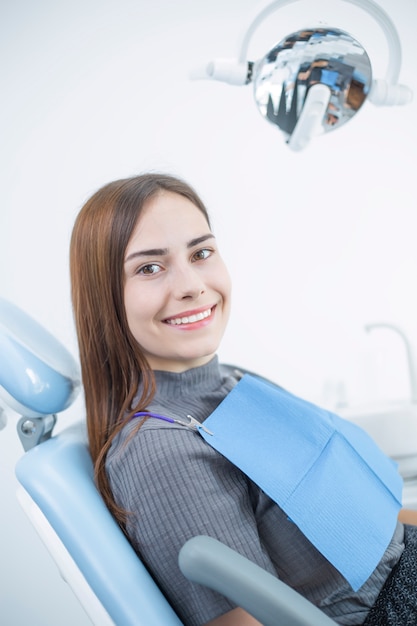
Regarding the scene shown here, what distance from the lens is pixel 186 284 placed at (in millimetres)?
954

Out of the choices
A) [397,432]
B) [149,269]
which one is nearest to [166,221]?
[149,269]

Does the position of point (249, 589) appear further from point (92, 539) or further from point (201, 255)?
point (201, 255)

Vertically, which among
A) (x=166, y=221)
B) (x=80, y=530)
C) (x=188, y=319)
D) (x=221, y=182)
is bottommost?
(x=80, y=530)

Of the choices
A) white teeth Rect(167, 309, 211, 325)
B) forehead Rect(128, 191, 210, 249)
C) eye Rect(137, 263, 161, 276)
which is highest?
forehead Rect(128, 191, 210, 249)

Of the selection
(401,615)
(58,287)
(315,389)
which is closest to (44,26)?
(58,287)

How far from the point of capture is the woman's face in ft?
3.13

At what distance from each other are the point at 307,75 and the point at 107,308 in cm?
46

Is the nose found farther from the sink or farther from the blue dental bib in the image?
the sink

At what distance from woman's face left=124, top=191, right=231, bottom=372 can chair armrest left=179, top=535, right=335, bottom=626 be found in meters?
0.40

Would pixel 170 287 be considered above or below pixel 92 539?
above

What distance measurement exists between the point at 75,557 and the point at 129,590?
0.27 ft

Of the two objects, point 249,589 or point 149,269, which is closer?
point 249,589

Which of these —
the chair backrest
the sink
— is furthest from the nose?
the sink

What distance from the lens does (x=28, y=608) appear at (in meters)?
1.54
